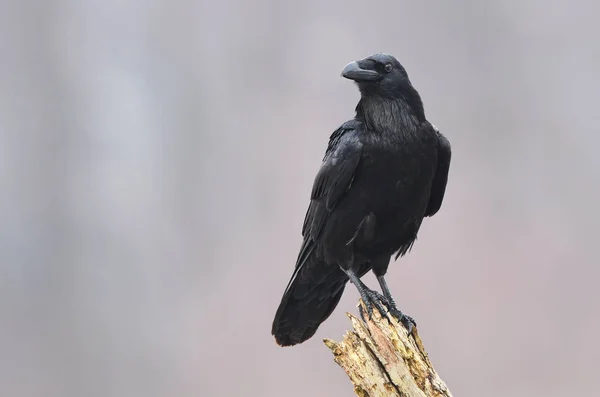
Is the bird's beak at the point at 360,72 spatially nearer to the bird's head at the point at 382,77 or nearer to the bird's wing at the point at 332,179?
the bird's head at the point at 382,77

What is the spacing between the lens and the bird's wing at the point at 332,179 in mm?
3219

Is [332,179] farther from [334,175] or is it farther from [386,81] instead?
[386,81]

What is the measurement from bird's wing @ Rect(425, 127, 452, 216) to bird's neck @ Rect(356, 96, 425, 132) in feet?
0.65

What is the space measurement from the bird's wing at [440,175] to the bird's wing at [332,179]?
18.2 inches

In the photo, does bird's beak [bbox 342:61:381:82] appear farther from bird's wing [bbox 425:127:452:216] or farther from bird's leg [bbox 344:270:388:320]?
bird's leg [bbox 344:270:388:320]

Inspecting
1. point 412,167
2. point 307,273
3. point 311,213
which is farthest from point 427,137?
point 307,273

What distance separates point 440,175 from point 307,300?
3.17 ft

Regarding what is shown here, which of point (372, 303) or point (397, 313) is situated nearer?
point (372, 303)

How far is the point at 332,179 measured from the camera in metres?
3.28

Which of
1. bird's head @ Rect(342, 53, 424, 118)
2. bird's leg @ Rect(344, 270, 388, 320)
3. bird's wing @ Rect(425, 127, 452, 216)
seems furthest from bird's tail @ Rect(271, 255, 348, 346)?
bird's head @ Rect(342, 53, 424, 118)

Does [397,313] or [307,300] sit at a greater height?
[307,300]

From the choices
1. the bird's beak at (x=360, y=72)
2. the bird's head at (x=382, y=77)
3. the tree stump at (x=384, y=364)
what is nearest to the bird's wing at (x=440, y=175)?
the bird's head at (x=382, y=77)

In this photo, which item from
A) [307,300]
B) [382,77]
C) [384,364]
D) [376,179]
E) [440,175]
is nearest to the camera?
[384,364]

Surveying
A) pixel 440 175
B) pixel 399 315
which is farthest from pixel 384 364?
pixel 440 175
